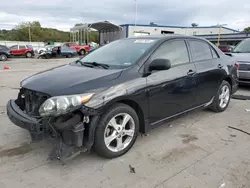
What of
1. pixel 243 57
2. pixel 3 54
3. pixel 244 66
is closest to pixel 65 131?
pixel 244 66

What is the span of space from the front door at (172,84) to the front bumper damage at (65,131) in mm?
1026

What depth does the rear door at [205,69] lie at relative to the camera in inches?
158

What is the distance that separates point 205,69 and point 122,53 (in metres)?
1.62

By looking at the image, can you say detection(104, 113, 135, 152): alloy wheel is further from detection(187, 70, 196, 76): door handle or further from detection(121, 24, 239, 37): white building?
detection(121, 24, 239, 37): white building

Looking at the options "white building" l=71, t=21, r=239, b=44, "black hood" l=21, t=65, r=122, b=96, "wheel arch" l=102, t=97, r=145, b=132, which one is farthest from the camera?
"white building" l=71, t=21, r=239, b=44

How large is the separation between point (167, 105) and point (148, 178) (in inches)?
49.3

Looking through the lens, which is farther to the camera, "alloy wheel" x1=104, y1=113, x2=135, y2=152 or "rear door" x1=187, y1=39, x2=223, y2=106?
"rear door" x1=187, y1=39, x2=223, y2=106

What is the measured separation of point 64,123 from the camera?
2.49m

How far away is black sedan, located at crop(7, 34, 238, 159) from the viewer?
2.55 metres

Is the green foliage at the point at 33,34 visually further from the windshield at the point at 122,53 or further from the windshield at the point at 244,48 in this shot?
the windshield at the point at 122,53

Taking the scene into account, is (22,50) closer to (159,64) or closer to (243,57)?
(243,57)

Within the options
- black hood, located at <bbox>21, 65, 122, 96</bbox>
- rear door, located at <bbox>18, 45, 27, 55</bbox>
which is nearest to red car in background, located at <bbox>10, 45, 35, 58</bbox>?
rear door, located at <bbox>18, 45, 27, 55</bbox>

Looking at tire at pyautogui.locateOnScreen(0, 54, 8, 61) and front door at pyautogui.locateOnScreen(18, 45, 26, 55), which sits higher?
front door at pyautogui.locateOnScreen(18, 45, 26, 55)

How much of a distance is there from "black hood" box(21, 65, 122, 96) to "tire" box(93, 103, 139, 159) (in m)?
0.38
